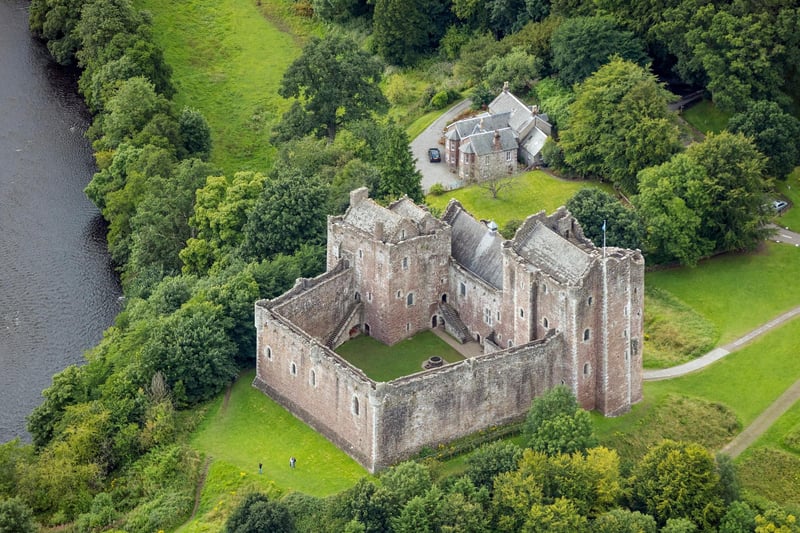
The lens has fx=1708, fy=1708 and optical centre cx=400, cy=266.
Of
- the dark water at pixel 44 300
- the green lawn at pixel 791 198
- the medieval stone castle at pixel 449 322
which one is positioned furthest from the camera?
the green lawn at pixel 791 198

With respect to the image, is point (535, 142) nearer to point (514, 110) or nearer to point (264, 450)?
point (514, 110)

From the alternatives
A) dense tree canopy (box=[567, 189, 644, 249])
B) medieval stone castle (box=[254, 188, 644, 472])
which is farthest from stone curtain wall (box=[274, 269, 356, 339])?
dense tree canopy (box=[567, 189, 644, 249])

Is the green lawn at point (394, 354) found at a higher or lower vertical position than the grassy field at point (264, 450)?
higher

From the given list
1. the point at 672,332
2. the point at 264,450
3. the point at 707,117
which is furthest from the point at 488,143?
the point at 264,450

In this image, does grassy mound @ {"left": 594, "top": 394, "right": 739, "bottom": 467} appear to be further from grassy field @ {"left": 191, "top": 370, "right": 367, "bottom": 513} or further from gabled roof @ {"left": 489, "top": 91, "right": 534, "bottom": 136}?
gabled roof @ {"left": 489, "top": 91, "right": 534, "bottom": 136}

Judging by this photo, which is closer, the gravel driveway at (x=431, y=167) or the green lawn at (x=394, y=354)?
the green lawn at (x=394, y=354)

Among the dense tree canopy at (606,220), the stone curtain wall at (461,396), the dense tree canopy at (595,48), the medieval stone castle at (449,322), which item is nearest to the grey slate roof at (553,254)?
→ the medieval stone castle at (449,322)

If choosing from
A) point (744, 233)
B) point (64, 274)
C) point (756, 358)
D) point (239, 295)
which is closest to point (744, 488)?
point (756, 358)

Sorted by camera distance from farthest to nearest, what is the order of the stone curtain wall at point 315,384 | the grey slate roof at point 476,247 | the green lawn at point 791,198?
the green lawn at point 791,198 → the grey slate roof at point 476,247 → the stone curtain wall at point 315,384

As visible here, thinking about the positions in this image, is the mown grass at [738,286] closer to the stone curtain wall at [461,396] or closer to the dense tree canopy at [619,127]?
the dense tree canopy at [619,127]
